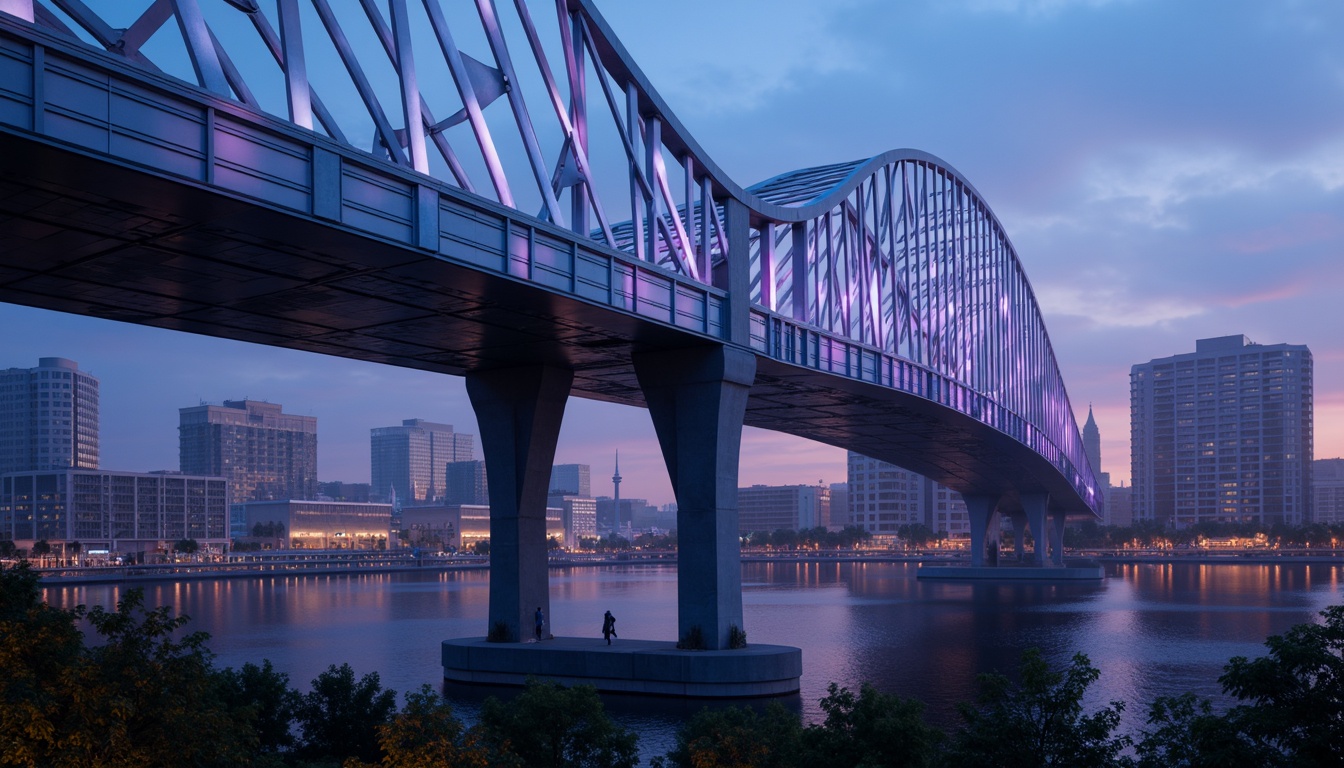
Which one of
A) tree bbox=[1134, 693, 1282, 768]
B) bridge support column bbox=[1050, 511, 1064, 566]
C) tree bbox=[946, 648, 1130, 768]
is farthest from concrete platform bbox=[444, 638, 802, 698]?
bridge support column bbox=[1050, 511, 1064, 566]

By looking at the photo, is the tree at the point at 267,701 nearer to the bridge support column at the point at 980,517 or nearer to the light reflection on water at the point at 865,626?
the light reflection on water at the point at 865,626

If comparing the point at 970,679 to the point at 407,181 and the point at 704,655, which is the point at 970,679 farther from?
the point at 407,181

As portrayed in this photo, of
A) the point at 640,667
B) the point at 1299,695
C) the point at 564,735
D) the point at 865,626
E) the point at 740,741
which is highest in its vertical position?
the point at 1299,695

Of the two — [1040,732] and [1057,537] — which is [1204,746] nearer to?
[1040,732]

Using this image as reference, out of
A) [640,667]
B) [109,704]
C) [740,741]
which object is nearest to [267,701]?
[740,741]

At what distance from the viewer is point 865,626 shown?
64875mm

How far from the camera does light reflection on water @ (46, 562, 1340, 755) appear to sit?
40500 millimetres

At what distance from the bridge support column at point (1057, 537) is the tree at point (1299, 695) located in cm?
13730

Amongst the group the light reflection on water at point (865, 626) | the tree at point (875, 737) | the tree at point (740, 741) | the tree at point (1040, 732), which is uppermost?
the tree at point (1040, 732)

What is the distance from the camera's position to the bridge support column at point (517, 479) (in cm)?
4369

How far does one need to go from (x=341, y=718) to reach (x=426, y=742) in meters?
10.7

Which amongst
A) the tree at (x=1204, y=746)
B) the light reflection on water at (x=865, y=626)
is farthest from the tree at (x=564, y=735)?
the tree at (x=1204, y=746)

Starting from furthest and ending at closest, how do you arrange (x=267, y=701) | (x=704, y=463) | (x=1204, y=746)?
(x=704, y=463) < (x=267, y=701) < (x=1204, y=746)

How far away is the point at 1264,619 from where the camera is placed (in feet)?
225
